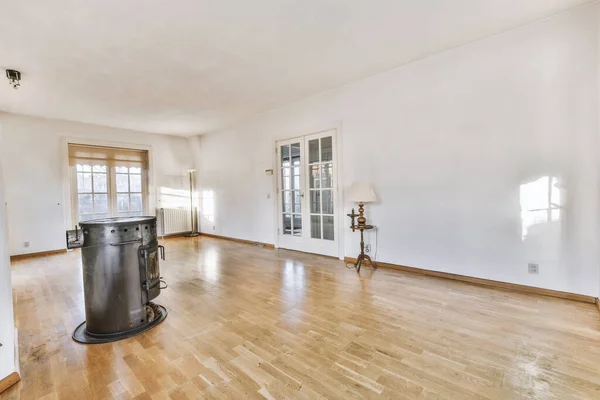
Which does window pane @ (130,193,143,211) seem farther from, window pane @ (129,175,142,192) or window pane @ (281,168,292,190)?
window pane @ (281,168,292,190)

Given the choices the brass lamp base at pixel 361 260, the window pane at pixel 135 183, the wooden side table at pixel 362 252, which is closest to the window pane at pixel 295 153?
the wooden side table at pixel 362 252

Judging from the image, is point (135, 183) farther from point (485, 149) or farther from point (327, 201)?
point (485, 149)

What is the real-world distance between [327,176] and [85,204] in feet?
17.4

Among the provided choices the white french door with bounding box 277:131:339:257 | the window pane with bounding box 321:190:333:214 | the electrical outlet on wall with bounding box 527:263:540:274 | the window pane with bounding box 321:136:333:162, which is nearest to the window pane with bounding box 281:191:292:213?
the white french door with bounding box 277:131:339:257

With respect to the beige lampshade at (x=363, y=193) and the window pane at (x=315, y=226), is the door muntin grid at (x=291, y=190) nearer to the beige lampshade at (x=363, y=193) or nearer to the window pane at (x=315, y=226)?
the window pane at (x=315, y=226)

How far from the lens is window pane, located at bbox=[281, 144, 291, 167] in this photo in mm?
5441

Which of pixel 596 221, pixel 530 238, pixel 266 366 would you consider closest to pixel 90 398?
pixel 266 366

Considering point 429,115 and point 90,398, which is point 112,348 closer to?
point 90,398

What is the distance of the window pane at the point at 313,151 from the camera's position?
16.2 ft

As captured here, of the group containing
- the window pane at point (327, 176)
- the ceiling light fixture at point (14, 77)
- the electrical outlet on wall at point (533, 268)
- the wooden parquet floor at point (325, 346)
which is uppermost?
the ceiling light fixture at point (14, 77)

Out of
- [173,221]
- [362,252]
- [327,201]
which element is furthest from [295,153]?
[173,221]

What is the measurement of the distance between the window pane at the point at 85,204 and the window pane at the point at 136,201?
834 mm

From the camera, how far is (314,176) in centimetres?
500

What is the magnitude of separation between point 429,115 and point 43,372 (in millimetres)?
4380
